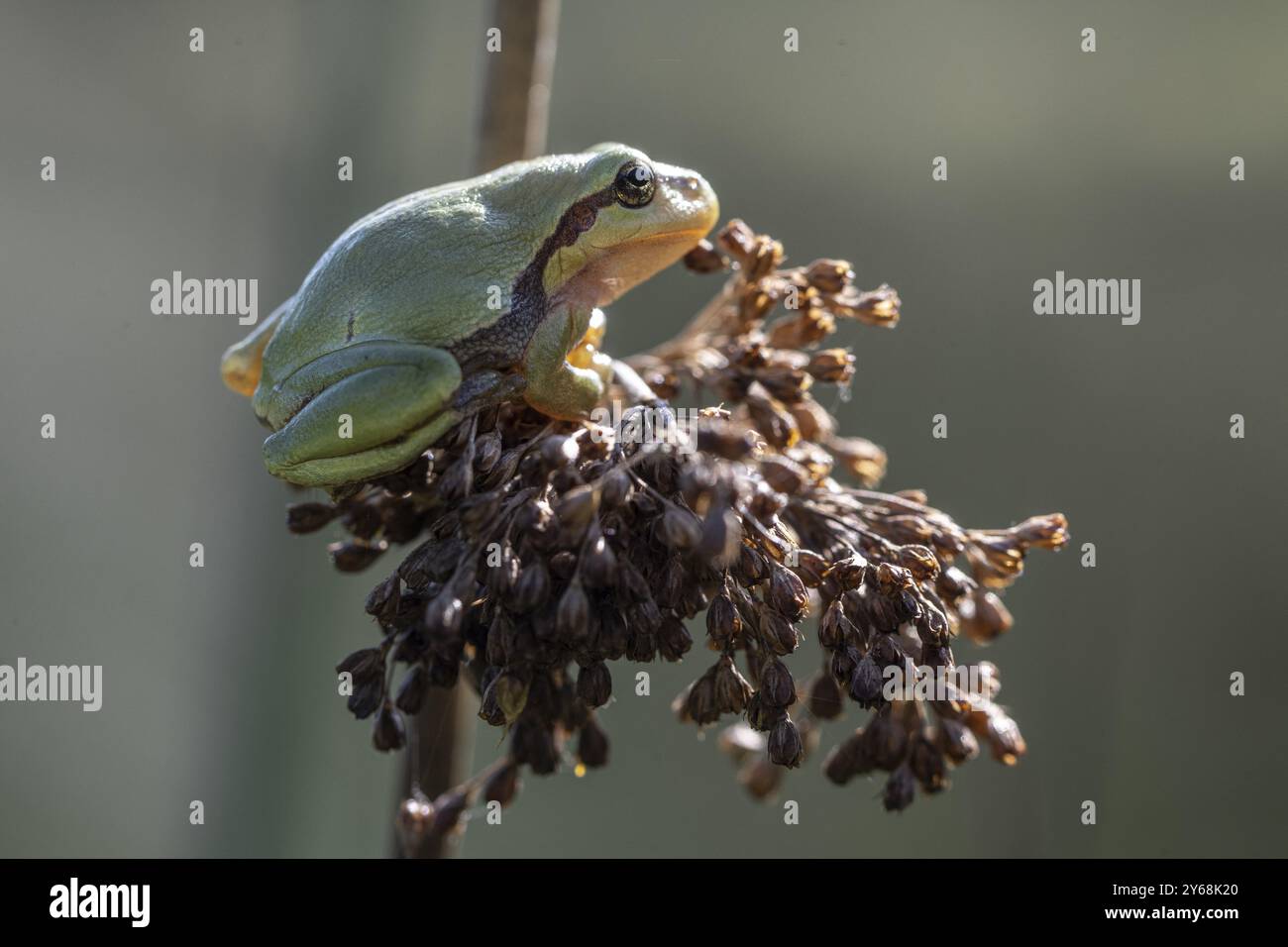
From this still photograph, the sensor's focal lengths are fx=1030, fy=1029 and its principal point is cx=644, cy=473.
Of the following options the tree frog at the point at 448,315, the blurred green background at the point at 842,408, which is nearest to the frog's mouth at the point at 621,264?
the tree frog at the point at 448,315

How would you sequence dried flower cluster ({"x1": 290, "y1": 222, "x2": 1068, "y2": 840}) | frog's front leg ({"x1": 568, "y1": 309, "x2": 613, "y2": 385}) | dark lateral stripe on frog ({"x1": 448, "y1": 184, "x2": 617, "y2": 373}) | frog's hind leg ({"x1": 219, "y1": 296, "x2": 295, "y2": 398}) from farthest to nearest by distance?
frog's hind leg ({"x1": 219, "y1": 296, "x2": 295, "y2": 398}) → frog's front leg ({"x1": 568, "y1": 309, "x2": 613, "y2": 385}) → dark lateral stripe on frog ({"x1": 448, "y1": 184, "x2": 617, "y2": 373}) → dried flower cluster ({"x1": 290, "y1": 222, "x2": 1068, "y2": 840})

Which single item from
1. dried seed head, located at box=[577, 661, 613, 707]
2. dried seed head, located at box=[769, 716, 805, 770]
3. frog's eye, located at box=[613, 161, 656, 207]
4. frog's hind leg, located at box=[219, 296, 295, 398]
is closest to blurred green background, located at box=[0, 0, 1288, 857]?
frog's hind leg, located at box=[219, 296, 295, 398]

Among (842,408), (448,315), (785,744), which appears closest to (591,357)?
(448,315)

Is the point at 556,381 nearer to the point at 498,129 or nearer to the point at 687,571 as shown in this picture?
the point at 687,571

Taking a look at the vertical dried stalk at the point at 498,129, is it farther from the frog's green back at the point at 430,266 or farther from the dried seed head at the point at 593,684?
the dried seed head at the point at 593,684

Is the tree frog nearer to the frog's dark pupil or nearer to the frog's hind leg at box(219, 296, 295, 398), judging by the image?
the frog's dark pupil

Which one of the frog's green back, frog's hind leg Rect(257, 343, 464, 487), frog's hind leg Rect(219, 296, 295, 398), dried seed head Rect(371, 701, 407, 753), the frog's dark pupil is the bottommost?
dried seed head Rect(371, 701, 407, 753)
